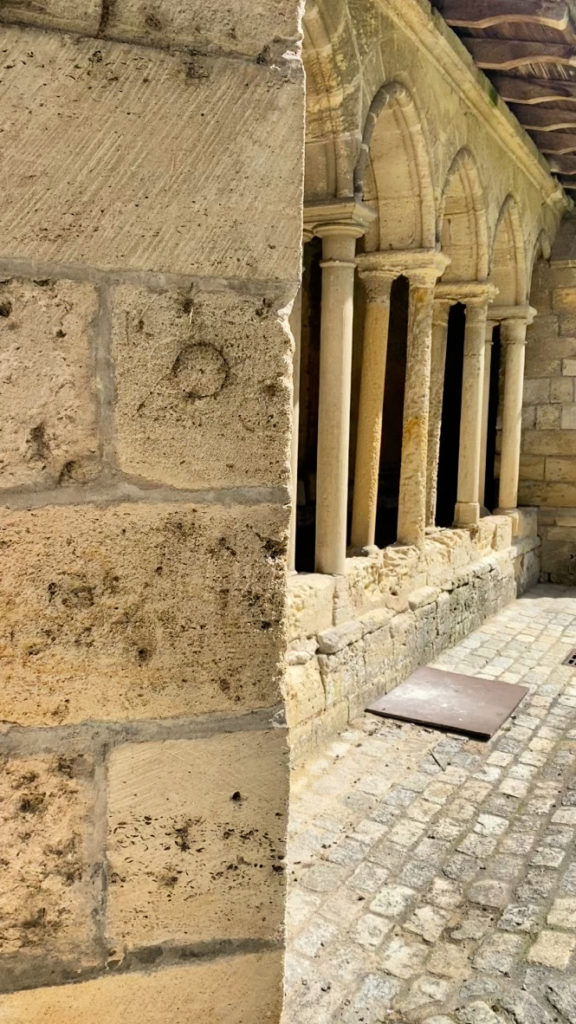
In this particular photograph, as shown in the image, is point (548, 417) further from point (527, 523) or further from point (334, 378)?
point (334, 378)

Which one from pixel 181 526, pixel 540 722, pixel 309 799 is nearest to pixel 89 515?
pixel 181 526

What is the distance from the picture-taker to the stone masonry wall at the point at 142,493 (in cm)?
101

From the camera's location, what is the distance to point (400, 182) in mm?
4938

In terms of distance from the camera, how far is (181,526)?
1094mm

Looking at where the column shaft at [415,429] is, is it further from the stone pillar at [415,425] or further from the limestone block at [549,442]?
the limestone block at [549,442]

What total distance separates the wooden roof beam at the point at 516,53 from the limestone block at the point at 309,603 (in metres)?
3.37

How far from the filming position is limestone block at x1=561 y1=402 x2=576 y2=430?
7.87 meters

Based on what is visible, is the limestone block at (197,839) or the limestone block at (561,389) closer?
the limestone block at (197,839)

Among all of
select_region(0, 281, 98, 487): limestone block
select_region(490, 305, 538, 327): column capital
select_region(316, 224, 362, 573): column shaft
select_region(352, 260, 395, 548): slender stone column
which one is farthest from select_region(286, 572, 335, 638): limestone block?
select_region(490, 305, 538, 327): column capital

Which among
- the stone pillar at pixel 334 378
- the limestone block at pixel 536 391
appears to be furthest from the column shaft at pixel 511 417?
the stone pillar at pixel 334 378

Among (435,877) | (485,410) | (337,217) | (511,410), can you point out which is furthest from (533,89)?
(435,877)

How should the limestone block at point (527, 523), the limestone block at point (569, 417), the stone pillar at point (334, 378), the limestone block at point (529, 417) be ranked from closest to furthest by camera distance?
the stone pillar at point (334, 378) < the limestone block at point (527, 523) < the limestone block at point (569, 417) < the limestone block at point (529, 417)

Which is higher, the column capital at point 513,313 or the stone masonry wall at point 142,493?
the column capital at point 513,313

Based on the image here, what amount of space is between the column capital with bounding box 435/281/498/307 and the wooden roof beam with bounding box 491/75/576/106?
1291mm
